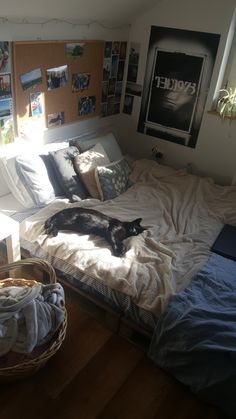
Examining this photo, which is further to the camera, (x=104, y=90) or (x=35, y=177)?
(x=104, y=90)

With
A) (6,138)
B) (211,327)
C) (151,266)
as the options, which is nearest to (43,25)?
(6,138)

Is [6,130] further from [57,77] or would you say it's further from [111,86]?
[111,86]

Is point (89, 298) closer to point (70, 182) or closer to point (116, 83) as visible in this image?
point (70, 182)

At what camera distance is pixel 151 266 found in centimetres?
169

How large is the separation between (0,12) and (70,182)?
102cm

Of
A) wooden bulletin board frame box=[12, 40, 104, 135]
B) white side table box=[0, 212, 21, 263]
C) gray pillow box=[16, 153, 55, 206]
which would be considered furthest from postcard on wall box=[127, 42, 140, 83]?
white side table box=[0, 212, 21, 263]

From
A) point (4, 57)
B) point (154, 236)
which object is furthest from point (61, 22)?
point (154, 236)

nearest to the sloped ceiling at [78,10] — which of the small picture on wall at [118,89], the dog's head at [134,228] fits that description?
the small picture on wall at [118,89]

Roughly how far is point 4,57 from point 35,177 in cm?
72

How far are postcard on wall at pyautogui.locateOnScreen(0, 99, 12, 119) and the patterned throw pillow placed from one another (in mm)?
662

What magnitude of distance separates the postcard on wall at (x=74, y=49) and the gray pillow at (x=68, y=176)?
69cm

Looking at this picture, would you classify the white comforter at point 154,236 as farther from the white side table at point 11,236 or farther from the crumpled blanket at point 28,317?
the crumpled blanket at point 28,317

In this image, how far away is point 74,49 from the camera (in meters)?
2.35

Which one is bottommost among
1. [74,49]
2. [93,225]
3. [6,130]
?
[93,225]
